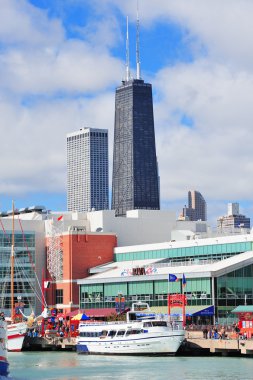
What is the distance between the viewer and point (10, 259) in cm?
15412

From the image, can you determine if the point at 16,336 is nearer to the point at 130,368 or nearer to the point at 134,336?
the point at 134,336

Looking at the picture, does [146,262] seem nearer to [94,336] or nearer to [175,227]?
[175,227]

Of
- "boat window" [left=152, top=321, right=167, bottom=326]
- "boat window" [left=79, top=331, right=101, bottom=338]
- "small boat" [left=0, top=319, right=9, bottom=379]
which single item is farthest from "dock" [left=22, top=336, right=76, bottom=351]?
"small boat" [left=0, top=319, right=9, bottom=379]

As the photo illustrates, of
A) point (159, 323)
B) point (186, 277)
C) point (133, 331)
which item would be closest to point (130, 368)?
point (159, 323)

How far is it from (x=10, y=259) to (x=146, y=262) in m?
22.5

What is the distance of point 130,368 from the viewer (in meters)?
89.9

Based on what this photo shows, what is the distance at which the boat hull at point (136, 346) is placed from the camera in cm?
10075

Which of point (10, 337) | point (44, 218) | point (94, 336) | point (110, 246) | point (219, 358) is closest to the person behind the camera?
point (219, 358)

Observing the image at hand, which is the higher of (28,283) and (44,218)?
(44,218)

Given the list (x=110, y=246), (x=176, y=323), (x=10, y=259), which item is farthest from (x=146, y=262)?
(x=176, y=323)

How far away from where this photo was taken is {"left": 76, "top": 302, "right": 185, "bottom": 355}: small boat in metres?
101

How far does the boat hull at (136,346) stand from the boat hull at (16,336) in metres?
12.5

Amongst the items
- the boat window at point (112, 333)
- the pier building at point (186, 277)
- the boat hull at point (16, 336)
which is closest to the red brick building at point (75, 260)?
the pier building at point (186, 277)

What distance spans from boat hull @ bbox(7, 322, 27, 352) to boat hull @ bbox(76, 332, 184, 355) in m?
12.5
